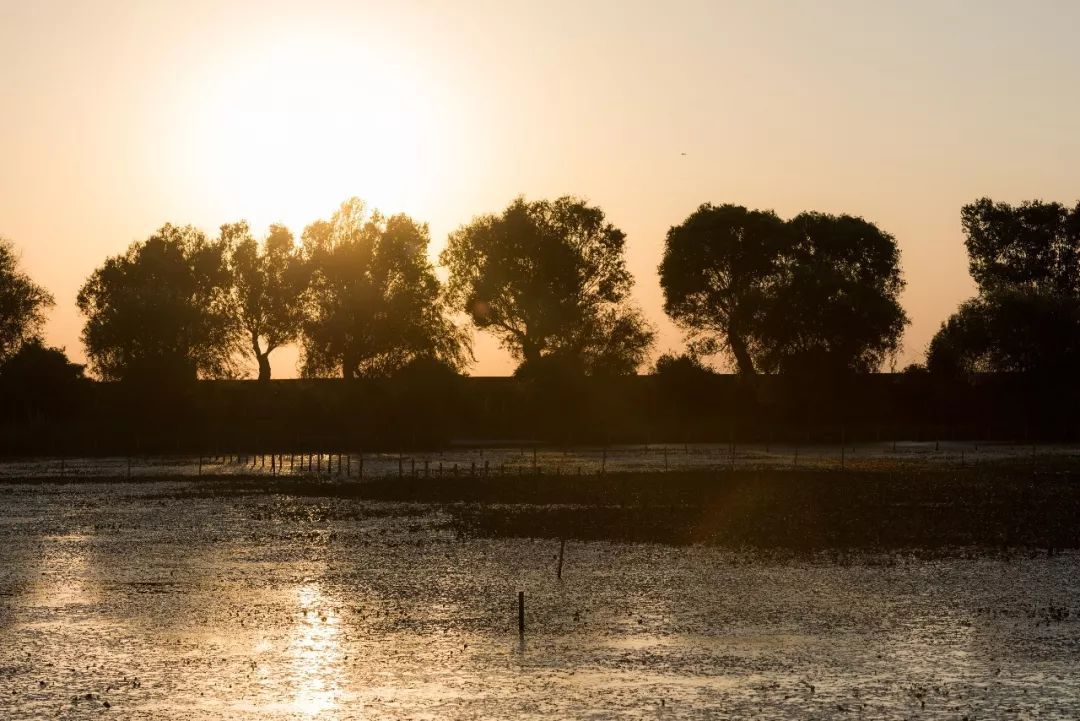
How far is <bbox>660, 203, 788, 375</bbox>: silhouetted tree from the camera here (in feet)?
392

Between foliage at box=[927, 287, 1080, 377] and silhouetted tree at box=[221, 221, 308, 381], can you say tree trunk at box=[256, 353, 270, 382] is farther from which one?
foliage at box=[927, 287, 1080, 377]

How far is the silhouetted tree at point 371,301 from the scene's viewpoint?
377ft

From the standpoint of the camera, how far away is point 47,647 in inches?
996

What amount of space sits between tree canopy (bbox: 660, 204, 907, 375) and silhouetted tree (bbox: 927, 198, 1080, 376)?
6156 millimetres

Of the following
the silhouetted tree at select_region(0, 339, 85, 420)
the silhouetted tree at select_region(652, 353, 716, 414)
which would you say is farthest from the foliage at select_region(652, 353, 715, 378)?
the silhouetted tree at select_region(0, 339, 85, 420)

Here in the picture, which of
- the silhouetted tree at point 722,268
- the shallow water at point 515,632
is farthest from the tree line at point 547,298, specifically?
the shallow water at point 515,632

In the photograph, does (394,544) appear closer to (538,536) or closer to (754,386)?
(538,536)

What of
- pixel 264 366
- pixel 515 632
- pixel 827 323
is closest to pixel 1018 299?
pixel 827 323

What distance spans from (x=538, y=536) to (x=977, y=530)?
13.3 m

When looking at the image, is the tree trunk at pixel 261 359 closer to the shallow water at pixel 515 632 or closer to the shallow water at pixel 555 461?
the shallow water at pixel 555 461

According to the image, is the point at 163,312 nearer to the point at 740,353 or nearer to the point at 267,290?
the point at 267,290

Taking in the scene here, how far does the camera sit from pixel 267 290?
12694cm

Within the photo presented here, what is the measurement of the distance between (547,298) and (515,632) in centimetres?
9267

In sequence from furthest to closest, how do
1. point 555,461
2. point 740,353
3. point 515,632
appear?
point 740,353
point 555,461
point 515,632
